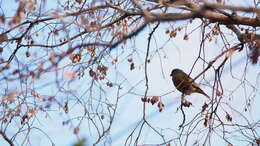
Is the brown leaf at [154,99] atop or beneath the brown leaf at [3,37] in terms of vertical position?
beneath

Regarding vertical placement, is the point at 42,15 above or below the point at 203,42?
above

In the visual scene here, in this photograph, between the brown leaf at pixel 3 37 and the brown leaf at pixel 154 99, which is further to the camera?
the brown leaf at pixel 154 99

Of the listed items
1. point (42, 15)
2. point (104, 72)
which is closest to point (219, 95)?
point (104, 72)

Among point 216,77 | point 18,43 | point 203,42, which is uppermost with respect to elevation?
point 18,43

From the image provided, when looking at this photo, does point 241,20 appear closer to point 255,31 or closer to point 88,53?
point 255,31

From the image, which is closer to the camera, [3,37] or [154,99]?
[3,37]

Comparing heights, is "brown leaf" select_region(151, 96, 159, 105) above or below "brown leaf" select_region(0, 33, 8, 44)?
below

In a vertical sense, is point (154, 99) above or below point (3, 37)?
below

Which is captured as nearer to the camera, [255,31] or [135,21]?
[255,31]

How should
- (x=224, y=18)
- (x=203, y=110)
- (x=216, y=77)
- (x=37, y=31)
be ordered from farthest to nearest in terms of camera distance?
(x=37, y=31)
(x=203, y=110)
(x=216, y=77)
(x=224, y=18)

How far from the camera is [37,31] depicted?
4176mm

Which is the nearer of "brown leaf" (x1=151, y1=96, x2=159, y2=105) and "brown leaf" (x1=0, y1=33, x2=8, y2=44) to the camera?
"brown leaf" (x1=0, y1=33, x2=8, y2=44)

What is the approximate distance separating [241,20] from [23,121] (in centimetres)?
212

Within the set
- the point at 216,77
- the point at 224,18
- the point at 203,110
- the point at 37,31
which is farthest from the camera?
the point at 37,31
